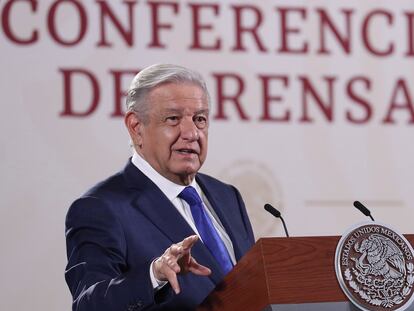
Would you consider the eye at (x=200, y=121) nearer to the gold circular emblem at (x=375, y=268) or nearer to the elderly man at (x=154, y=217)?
the elderly man at (x=154, y=217)

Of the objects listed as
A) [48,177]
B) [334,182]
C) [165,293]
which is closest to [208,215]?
[165,293]

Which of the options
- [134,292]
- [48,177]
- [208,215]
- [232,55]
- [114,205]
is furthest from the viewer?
[232,55]

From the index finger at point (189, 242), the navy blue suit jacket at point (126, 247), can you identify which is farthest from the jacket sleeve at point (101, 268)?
the index finger at point (189, 242)

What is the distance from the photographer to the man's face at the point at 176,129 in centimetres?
309

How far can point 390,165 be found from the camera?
5.05m

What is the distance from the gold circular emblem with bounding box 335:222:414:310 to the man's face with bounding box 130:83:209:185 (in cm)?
75

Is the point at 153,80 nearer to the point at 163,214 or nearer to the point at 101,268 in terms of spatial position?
the point at 163,214

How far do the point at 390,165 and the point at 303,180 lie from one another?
0.46 metres

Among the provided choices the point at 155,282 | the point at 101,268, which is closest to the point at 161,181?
the point at 101,268

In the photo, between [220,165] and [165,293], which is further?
[220,165]

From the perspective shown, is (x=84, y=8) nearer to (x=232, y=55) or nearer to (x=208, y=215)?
(x=232, y=55)

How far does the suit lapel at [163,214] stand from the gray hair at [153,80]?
7.6 inches

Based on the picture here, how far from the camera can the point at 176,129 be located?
3104 millimetres

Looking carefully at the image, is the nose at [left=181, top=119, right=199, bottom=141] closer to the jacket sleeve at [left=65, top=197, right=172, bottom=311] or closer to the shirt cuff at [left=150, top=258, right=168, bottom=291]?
the jacket sleeve at [left=65, top=197, right=172, bottom=311]
